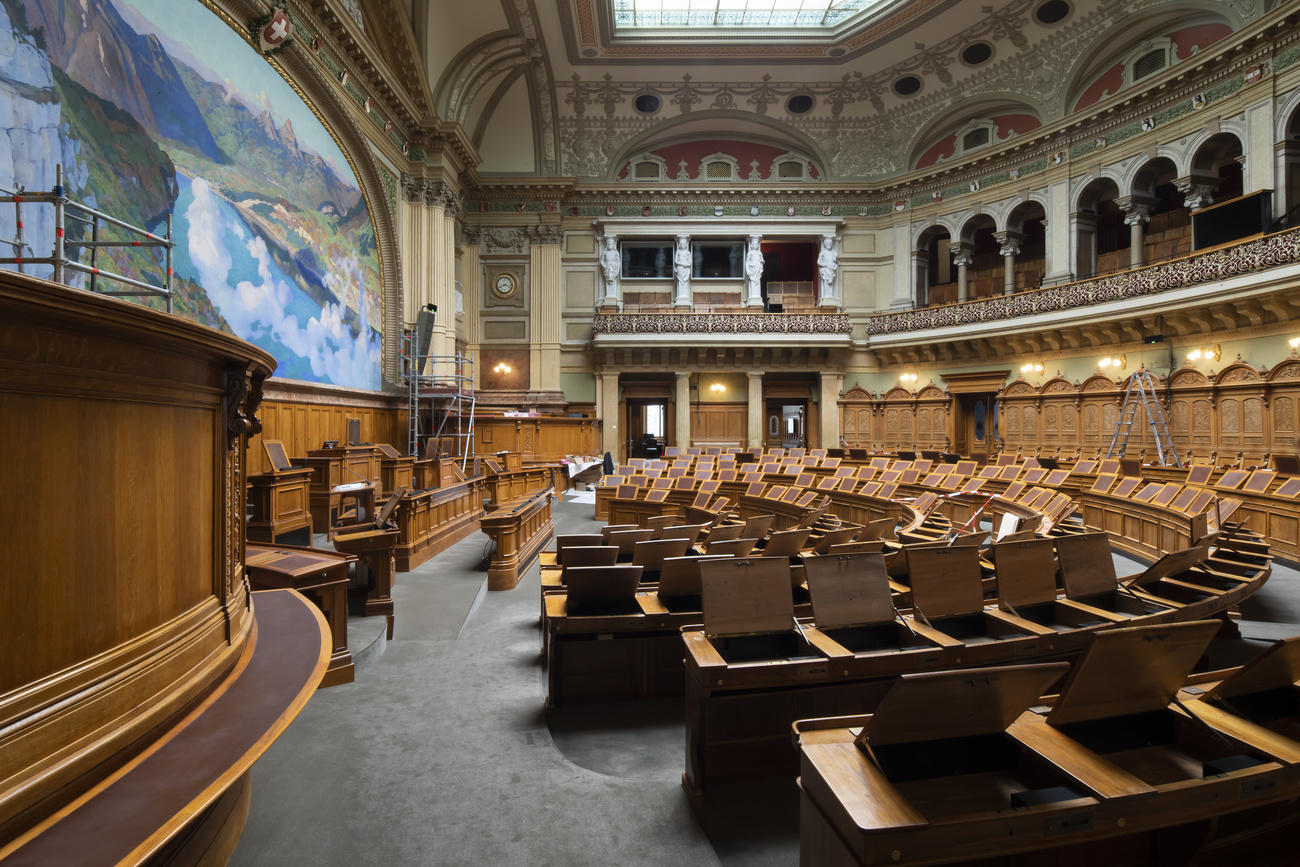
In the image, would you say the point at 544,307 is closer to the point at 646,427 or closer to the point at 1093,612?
the point at 646,427

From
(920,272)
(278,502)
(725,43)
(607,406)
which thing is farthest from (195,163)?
(920,272)

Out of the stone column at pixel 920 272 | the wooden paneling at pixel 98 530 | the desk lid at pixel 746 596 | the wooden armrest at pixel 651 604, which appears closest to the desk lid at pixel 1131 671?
the desk lid at pixel 746 596

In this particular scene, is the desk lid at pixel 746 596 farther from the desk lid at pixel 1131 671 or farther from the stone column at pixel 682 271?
the stone column at pixel 682 271

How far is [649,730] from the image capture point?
132 inches

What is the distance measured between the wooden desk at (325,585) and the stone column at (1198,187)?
19210 millimetres

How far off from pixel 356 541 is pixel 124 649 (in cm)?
320

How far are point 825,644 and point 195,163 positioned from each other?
32.9 feet

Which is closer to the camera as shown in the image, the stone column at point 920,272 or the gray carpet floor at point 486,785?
the gray carpet floor at point 486,785

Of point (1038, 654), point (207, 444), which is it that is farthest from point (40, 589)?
point (1038, 654)

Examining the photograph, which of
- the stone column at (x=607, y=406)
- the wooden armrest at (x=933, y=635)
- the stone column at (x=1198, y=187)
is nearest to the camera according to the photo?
the wooden armrest at (x=933, y=635)

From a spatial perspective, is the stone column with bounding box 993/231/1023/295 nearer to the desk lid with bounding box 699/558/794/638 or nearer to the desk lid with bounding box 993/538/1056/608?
the desk lid with bounding box 993/538/1056/608

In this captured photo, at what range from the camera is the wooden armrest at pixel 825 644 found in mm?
2718

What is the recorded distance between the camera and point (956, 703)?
176cm

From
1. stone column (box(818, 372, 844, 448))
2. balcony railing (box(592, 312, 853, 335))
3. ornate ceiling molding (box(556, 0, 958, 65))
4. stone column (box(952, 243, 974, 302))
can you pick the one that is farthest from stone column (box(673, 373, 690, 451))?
ornate ceiling molding (box(556, 0, 958, 65))
